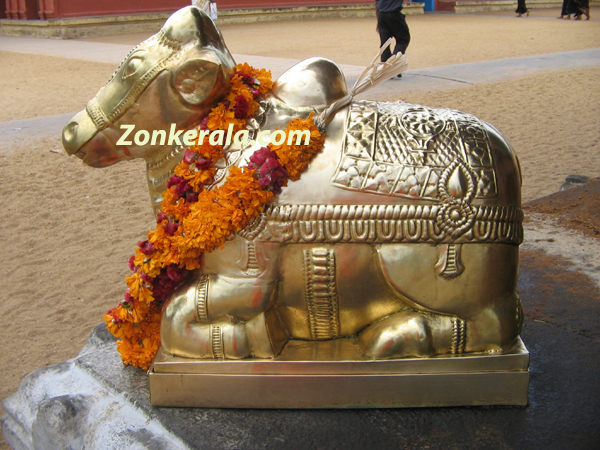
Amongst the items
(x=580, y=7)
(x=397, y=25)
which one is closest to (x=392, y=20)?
(x=397, y=25)

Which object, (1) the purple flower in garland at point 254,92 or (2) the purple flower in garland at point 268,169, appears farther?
(1) the purple flower in garland at point 254,92

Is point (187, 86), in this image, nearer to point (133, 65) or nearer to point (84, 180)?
point (133, 65)

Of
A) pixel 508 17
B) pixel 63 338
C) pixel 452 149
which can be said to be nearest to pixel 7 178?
pixel 63 338

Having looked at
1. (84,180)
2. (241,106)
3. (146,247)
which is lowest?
(84,180)

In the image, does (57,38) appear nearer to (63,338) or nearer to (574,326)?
(63,338)

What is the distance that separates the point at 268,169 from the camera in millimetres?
1689

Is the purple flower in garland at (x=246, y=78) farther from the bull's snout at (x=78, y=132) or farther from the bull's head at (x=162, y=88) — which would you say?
the bull's snout at (x=78, y=132)

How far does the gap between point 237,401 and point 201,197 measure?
616mm

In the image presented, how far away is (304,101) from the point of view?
182 cm

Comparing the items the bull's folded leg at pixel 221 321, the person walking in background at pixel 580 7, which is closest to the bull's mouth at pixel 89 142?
the bull's folded leg at pixel 221 321

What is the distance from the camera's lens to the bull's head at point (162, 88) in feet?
5.65

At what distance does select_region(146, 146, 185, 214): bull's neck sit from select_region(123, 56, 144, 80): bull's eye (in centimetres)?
24

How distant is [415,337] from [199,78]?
37.1 inches

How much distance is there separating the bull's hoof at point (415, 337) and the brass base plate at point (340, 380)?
0.03 metres
